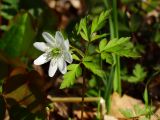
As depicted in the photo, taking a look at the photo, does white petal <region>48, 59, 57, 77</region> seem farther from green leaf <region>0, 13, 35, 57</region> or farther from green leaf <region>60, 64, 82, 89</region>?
green leaf <region>0, 13, 35, 57</region>

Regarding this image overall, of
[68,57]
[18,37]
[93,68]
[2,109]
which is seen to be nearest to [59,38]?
[68,57]

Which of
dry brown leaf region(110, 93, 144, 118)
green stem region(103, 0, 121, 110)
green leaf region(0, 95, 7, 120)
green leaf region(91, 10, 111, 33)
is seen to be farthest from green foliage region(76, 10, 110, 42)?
dry brown leaf region(110, 93, 144, 118)

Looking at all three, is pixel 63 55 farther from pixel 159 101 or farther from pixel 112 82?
pixel 159 101

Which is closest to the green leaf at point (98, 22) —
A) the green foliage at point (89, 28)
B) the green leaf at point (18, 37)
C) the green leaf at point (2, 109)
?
the green foliage at point (89, 28)

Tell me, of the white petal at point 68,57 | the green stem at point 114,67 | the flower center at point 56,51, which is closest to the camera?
the white petal at point 68,57

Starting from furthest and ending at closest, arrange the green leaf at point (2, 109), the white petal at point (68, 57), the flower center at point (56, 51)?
the green leaf at point (2, 109) → the flower center at point (56, 51) → the white petal at point (68, 57)

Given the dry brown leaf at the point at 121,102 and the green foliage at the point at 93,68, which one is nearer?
the green foliage at the point at 93,68

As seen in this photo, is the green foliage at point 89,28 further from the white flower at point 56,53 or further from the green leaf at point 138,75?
the green leaf at point 138,75

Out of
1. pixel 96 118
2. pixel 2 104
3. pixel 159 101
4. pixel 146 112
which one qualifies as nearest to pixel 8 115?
pixel 2 104
